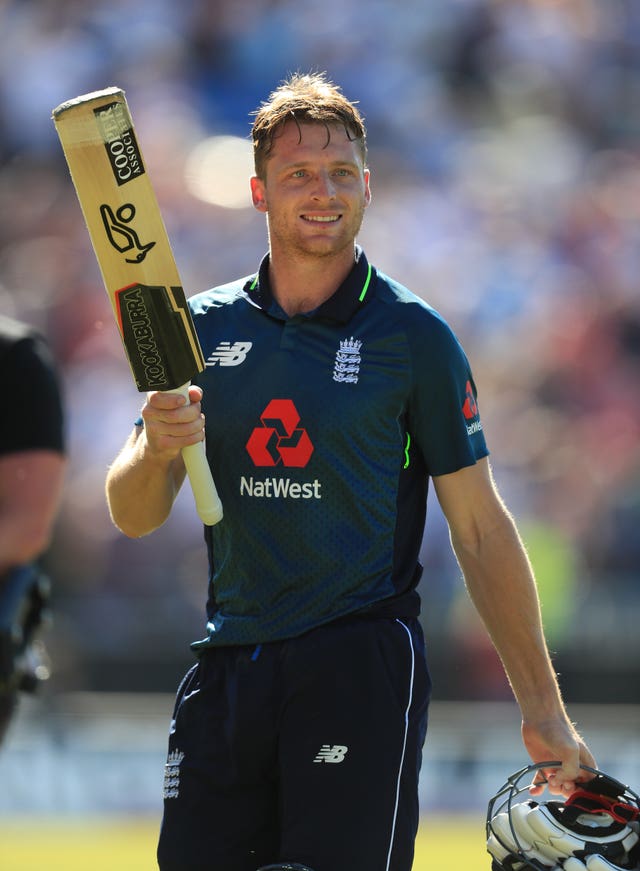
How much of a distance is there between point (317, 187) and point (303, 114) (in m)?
0.18

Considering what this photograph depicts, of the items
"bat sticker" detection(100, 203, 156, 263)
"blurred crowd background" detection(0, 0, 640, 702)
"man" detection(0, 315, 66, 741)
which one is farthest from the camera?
"blurred crowd background" detection(0, 0, 640, 702)

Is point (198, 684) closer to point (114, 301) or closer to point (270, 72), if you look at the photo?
point (114, 301)

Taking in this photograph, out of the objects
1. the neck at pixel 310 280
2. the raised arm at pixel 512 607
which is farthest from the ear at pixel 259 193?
the raised arm at pixel 512 607

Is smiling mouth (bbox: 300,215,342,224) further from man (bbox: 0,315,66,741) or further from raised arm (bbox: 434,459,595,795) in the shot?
man (bbox: 0,315,66,741)

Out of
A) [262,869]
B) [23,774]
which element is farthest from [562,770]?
[23,774]

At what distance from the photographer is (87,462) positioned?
380 inches

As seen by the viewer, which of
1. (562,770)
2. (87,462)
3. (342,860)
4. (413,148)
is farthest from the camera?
(413,148)

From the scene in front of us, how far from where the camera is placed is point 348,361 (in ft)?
10.3

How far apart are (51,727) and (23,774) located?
1.32 feet

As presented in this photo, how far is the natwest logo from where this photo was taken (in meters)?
3.10

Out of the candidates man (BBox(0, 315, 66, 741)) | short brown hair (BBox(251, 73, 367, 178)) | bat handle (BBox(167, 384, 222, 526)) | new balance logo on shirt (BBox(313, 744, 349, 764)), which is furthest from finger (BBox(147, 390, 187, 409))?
man (BBox(0, 315, 66, 741))

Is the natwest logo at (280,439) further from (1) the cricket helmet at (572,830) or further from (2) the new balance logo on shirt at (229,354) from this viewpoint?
(1) the cricket helmet at (572,830)

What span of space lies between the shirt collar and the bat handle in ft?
1.35

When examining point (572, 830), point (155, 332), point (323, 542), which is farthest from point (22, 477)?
point (572, 830)
